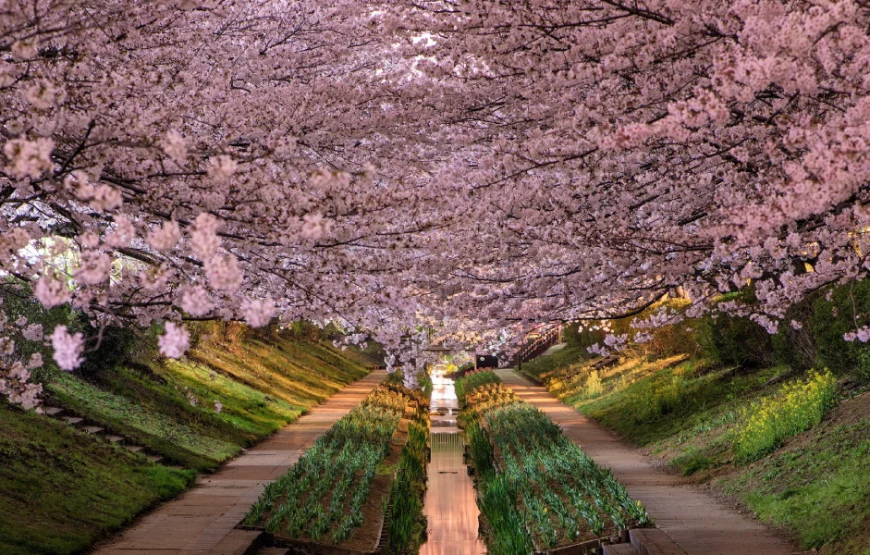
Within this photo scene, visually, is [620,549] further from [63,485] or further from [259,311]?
[63,485]

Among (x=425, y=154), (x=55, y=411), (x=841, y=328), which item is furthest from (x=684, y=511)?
(x=55, y=411)

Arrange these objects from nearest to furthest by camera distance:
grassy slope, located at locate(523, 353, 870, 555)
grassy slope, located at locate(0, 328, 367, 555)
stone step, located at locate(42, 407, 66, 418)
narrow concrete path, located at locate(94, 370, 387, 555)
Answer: grassy slope, located at locate(523, 353, 870, 555)
narrow concrete path, located at locate(94, 370, 387, 555)
grassy slope, located at locate(0, 328, 367, 555)
stone step, located at locate(42, 407, 66, 418)

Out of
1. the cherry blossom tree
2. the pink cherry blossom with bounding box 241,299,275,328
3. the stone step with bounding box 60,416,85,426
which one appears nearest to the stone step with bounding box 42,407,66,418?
the stone step with bounding box 60,416,85,426

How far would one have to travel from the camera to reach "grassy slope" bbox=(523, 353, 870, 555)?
10.0m

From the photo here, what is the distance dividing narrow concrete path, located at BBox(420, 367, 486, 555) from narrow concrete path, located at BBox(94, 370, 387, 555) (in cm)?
281

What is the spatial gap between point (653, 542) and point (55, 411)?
36.9 feet

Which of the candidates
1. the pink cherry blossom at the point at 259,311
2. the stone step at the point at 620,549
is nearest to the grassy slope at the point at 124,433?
the stone step at the point at 620,549

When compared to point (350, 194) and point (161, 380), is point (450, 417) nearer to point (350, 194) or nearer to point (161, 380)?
point (161, 380)

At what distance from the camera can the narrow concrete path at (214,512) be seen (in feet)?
34.7

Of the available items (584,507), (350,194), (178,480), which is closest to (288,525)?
(584,507)

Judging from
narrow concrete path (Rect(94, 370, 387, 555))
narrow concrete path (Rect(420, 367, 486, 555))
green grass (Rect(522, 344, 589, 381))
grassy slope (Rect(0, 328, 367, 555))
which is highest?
green grass (Rect(522, 344, 589, 381))

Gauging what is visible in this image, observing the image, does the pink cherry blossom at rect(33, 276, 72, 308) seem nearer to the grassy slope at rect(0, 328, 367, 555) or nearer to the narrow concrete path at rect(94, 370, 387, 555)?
the narrow concrete path at rect(94, 370, 387, 555)

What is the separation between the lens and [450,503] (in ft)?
56.4

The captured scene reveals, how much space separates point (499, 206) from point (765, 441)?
721 centimetres
